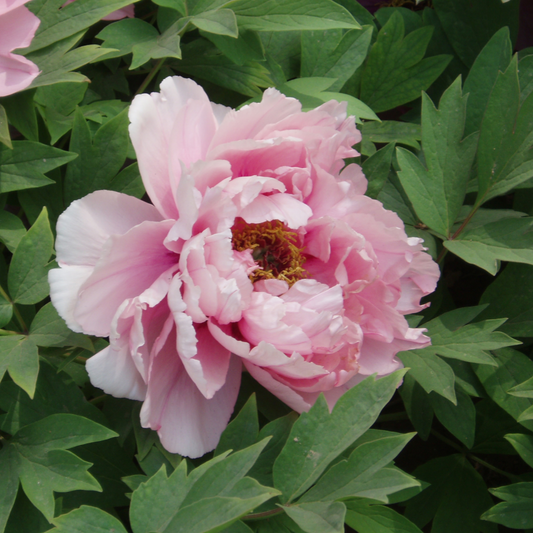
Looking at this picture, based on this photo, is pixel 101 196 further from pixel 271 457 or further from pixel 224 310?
pixel 271 457

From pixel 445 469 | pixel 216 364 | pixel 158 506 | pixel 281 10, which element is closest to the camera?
pixel 158 506

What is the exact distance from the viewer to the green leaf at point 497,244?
70cm

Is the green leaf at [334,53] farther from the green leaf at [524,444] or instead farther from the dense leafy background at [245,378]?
the green leaf at [524,444]

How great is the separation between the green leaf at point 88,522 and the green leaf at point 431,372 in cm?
39

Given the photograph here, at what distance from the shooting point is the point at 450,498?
2.62 feet

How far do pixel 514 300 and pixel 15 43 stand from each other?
73 cm

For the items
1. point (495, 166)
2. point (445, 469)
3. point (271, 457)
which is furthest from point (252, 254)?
point (445, 469)

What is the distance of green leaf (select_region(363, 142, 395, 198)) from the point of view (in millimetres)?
721

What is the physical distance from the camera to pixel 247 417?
56cm

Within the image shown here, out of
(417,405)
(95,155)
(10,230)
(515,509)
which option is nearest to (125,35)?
(95,155)

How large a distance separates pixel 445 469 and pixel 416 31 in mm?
686

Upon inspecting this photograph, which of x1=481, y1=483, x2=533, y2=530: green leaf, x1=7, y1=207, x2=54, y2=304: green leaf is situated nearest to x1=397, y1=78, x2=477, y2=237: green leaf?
x1=481, y1=483, x2=533, y2=530: green leaf

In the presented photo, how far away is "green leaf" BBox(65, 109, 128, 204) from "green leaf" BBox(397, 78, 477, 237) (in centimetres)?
36

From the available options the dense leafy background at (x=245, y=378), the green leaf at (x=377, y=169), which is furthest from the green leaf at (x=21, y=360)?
the green leaf at (x=377, y=169)
